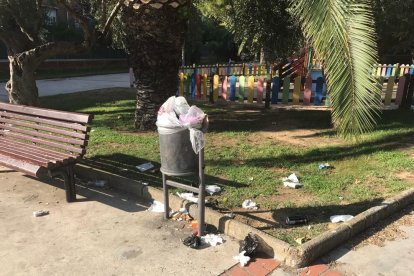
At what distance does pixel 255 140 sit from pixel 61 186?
3.35 meters

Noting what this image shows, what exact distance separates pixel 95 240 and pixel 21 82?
5.85 metres

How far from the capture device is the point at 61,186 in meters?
5.27

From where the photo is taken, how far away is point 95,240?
3.91 meters

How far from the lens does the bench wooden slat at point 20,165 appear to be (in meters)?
4.34

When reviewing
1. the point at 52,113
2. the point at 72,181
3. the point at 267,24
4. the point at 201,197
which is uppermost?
the point at 267,24

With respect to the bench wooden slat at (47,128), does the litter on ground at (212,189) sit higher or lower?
lower

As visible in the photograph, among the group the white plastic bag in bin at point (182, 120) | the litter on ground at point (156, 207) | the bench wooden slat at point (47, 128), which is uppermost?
the white plastic bag in bin at point (182, 120)

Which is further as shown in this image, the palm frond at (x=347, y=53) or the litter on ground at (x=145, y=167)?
the litter on ground at (x=145, y=167)

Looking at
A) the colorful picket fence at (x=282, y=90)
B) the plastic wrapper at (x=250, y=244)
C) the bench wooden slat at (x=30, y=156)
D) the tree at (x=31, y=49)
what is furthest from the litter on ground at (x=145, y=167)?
the colorful picket fence at (x=282, y=90)

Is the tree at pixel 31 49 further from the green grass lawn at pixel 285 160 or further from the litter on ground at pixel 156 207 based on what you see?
the litter on ground at pixel 156 207

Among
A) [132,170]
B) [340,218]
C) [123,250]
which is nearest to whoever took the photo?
[123,250]

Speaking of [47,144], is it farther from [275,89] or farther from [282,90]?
[282,90]

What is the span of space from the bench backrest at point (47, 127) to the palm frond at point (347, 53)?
8.60 feet

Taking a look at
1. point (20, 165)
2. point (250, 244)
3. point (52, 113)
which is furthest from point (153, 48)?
point (250, 244)
